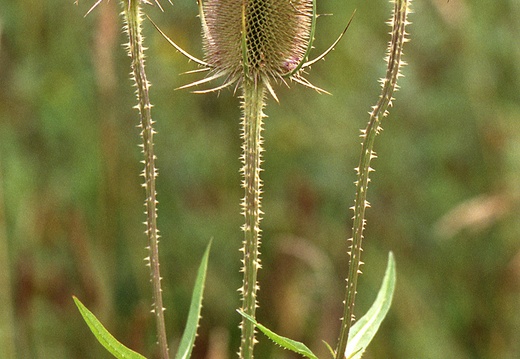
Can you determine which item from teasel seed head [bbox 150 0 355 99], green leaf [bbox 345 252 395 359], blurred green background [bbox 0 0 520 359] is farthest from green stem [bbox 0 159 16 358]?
green leaf [bbox 345 252 395 359]

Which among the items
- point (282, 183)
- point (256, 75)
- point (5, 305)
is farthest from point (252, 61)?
point (282, 183)

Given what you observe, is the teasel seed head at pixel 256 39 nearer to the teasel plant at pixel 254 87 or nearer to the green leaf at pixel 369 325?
the teasel plant at pixel 254 87

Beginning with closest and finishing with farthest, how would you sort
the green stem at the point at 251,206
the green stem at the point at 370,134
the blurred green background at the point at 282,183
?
the green stem at the point at 370,134 < the green stem at the point at 251,206 < the blurred green background at the point at 282,183

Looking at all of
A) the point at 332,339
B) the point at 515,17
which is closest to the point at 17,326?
the point at 332,339

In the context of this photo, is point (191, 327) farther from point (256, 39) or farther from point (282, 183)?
point (282, 183)

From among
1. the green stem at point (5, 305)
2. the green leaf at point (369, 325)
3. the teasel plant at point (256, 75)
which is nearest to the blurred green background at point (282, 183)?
the green stem at point (5, 305)

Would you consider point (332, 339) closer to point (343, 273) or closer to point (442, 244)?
point (343, 273)
